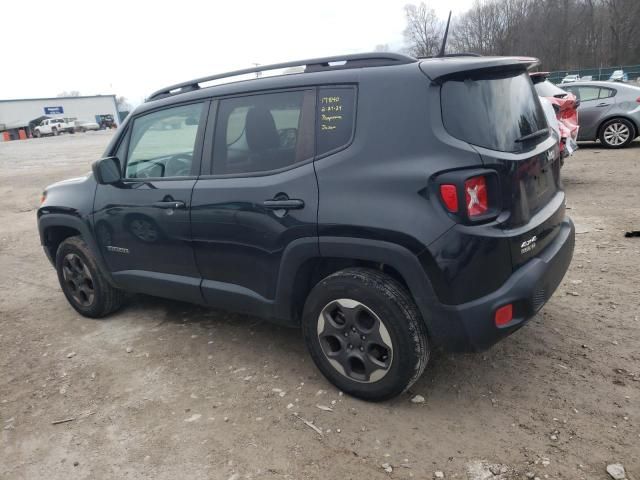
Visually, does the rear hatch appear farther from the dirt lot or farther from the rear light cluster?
the dirt lot

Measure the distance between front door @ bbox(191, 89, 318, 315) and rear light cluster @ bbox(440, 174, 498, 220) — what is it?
74 centimetres

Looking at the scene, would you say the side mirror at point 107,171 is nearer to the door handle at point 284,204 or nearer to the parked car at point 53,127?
the door handle at point 284,204

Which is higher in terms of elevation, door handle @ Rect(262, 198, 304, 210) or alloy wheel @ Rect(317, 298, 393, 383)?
door handle @ Rect(262, 198, 304, 210)

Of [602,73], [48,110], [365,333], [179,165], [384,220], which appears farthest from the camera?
[48,110]

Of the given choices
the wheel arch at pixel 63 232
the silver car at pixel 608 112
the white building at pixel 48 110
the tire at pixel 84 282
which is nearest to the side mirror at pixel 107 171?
the wheel arch at pixel 63 232

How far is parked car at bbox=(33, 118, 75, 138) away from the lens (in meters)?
54.6

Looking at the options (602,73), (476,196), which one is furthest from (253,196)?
(602,73)

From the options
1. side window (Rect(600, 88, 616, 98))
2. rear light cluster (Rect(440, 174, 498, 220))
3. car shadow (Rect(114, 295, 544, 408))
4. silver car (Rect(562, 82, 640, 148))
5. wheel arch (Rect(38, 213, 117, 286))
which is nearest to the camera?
rear light cluster (Rect(440, 174, 498, 220))

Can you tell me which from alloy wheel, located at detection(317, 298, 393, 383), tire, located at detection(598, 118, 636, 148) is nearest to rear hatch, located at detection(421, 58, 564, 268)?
alloy wheel, located at detection(317, 298, 393, 383)

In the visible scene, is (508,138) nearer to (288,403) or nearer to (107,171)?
(288,403)

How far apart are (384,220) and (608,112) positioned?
33.4 ft

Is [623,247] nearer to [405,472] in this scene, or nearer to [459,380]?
[459,380]

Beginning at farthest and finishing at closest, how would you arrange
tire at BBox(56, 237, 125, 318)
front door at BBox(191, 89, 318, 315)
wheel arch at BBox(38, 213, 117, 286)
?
1. tire at BBox(56, 237, 125, 318)
2. wheel arch at BBox(38, 213, 117, 286)
3. front door at BBox(191, 89, 318, 315)

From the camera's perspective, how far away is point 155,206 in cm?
351
